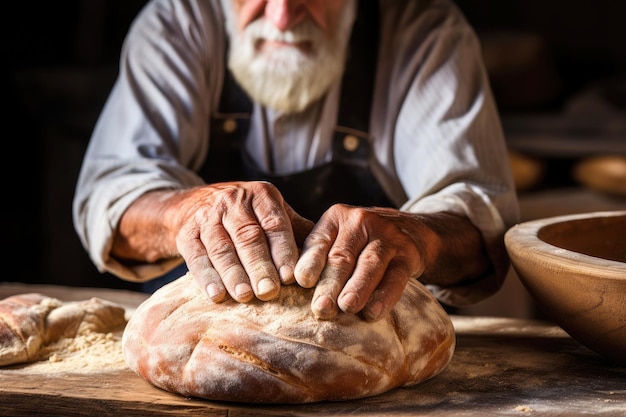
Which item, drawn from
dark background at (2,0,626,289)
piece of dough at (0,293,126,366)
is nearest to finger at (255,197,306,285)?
piece of dough at (0,293,126,366)

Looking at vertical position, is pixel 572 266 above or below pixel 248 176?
above

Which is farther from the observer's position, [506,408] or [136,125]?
[136,125]

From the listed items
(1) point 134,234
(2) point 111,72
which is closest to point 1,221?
(2) point 111,72

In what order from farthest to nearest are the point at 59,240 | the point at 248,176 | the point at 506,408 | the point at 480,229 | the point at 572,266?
1. the point at 59,240
2. the point at 248,176
3. the point at 480,229
4. the point at 572,266
5. the point at 506,408

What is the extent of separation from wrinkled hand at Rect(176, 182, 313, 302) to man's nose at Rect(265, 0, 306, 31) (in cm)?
A: 66

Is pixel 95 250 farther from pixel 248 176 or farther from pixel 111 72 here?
pixel 111 72

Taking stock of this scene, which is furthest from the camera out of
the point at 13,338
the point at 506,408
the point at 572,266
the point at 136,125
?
the point at 136,125

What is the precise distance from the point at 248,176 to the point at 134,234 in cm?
54

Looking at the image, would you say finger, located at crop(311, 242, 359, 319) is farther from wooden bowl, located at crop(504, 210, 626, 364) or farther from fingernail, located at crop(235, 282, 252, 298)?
wooden bowl, located at crop(504, 210, 626, 364)

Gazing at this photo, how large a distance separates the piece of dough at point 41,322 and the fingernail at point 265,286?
19.6 inches

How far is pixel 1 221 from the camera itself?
4750 mm

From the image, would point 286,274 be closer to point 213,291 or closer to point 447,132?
point 213,291

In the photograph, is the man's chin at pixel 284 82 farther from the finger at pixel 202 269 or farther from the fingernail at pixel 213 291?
the fingernail at pixel 213 291

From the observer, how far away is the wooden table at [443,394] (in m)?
1.48
